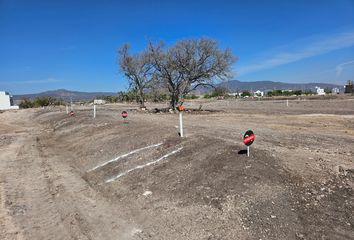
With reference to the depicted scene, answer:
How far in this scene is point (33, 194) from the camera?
29.2 feet

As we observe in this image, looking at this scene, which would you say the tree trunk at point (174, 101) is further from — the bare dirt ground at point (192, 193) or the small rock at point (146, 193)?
the small rock at point (146, 193)

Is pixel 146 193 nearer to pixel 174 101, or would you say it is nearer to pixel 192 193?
pixel 192 193

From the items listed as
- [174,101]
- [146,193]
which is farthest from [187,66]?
[146,193]

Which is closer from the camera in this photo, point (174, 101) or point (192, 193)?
point (192, 193)

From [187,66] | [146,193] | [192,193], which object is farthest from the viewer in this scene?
[187,66]

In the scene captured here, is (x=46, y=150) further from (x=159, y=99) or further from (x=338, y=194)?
(x=159, y=99)

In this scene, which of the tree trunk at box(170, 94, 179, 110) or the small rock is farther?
the tree trunk at box(170, 94, 179, 110)

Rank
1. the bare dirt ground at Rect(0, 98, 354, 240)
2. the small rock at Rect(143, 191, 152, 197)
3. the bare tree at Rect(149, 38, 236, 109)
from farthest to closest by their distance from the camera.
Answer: the bare tree at Rect(149, 38, 236, 109) → the small rock at Rect(143, 191, 152, 197) → the bare dirt ground at Rect(0, 98, 354, 240)

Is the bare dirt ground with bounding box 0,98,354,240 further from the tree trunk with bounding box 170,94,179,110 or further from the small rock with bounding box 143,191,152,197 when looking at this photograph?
the tree trunk with bounding box 170,94,179,110

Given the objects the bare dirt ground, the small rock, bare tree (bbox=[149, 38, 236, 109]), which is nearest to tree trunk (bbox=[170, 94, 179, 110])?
bare tree (bbox=[149, 38, 236, 109])

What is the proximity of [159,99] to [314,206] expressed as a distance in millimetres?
35912

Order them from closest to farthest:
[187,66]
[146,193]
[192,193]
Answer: [192,193] → [146,193] → [187,66]

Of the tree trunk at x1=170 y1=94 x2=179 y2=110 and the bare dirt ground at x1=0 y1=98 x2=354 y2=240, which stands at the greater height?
the tree trunk at x1=170 y1=94 x2=179 y2=110

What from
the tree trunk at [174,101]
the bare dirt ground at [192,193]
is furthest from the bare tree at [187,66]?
the bare dirt ground at [192,193]
